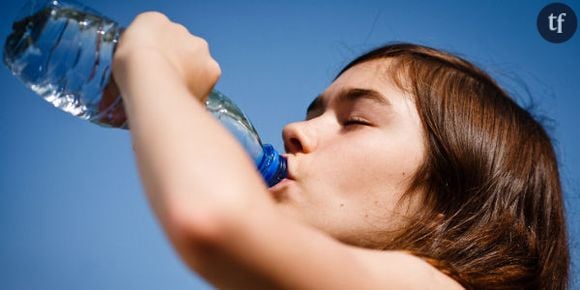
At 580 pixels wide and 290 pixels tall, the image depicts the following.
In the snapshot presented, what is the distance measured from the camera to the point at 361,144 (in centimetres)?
95

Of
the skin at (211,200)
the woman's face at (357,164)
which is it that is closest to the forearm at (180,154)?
the skin at (211,200)

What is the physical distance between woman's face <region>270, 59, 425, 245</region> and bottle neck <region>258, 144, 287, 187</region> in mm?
24

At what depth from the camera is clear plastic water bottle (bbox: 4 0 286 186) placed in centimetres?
106

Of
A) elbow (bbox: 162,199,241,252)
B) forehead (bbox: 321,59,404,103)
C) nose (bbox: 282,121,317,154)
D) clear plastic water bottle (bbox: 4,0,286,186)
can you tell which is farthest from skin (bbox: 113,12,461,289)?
clear plastic water bottle (bbox: 4,0,286,186)

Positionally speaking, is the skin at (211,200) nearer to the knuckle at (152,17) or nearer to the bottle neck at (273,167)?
the knuckle at (152,17)

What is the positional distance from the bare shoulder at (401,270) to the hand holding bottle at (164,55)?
0.90 feet

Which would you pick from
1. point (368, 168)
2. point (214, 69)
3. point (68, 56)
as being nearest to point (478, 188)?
point (368, 168)

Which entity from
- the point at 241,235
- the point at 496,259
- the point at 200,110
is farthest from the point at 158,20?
the point at 496,259

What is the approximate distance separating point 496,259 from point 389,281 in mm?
418

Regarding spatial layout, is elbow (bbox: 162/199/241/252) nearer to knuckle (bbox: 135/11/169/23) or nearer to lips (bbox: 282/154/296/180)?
knuckle (bbox: 135/11/169/23)

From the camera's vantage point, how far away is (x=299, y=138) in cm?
99

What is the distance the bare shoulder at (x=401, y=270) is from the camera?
2.17 feet

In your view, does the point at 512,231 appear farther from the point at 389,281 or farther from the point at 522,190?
the point at 389,281

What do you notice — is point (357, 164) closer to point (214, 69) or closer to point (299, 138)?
point (299, 138)
